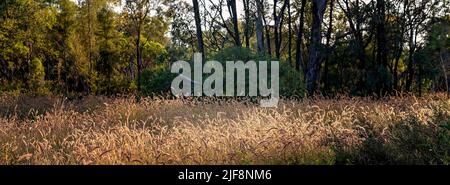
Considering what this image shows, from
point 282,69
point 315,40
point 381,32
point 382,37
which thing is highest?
point 381,32

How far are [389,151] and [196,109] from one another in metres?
5.14

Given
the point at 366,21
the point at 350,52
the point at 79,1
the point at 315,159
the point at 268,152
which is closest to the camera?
the point at 315,159

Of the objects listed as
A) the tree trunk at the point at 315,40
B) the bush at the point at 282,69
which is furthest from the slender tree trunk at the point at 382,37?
the bush at the point at 282,69

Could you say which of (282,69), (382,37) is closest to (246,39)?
(382,37)

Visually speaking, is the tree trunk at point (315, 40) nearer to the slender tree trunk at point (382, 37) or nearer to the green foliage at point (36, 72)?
the slender tree trunk at point (382, 37)

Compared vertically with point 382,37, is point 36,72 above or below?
below

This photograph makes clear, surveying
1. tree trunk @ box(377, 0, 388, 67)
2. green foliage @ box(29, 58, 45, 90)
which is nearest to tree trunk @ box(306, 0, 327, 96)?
tree trunk @ box(377, 0, 388, 67)

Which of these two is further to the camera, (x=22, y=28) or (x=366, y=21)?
(x=22, y=28)

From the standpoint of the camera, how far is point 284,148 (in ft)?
15.0

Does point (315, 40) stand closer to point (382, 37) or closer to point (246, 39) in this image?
point (382, 37)
